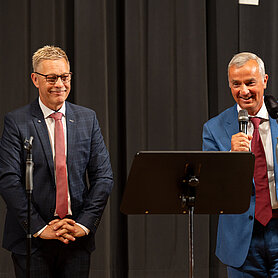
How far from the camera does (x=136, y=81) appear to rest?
476 cm

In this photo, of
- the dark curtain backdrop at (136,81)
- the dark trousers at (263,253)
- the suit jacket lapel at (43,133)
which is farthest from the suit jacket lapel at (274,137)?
the dark curtain backdrop at (136,81)

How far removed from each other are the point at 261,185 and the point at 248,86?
1.86 ft

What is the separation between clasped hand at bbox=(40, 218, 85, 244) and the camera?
114 inches

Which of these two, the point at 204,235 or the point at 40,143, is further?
the point at 204,235

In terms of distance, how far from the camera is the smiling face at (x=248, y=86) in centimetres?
299

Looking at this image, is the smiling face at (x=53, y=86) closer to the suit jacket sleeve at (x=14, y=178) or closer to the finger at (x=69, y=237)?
the suit jacket sleeve at (x=14, y=178)

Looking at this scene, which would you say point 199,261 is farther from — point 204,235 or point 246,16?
point 246,16

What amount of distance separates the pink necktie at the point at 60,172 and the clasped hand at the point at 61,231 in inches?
3.0

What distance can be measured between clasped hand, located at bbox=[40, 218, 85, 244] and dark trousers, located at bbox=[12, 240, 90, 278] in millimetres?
59

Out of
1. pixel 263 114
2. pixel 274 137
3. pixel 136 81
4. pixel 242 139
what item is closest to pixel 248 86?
pixel 263 114

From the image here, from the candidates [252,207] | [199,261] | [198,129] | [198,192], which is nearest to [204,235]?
[199,261]

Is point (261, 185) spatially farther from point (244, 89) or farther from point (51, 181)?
point (51, 181)

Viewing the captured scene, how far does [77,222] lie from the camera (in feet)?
9.81

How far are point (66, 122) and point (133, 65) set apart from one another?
1.79 metres
